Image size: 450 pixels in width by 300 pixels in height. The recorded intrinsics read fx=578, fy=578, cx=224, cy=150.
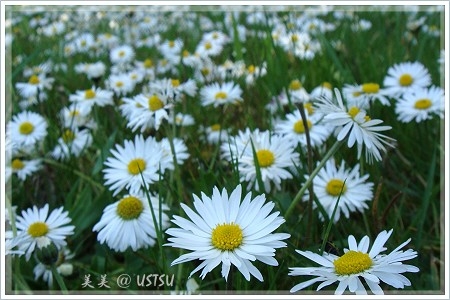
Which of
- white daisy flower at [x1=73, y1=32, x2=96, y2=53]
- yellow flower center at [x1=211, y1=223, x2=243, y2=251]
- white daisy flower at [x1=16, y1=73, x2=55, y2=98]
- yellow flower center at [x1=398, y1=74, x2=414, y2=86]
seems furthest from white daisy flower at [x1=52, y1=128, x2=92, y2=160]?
white daisy flower at [x1=73, y1=32, x2=96, y2=53]

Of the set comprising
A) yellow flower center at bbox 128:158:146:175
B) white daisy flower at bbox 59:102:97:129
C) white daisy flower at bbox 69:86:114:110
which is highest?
white daisy flower at bbox 69:86:114:110

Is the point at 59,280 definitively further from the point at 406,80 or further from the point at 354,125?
the point at 406,80

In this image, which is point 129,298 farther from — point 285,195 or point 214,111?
point 214,111

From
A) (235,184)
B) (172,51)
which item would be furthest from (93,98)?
(172,51)

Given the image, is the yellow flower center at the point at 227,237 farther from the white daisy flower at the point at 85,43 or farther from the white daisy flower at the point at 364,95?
the white daisy flower at the point at 85,43

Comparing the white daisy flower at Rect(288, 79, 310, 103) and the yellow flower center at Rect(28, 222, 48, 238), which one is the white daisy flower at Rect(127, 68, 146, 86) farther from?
the yellow flower center at Rect(28, 222, 48, 238)

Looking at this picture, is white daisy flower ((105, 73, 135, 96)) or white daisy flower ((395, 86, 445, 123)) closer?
white daisy flower ((395, 86, 445, 123))
